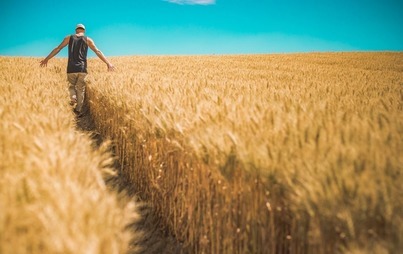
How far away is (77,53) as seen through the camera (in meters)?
7.68

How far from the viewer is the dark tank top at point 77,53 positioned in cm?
762

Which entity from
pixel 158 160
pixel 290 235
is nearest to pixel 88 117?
pixel 158 160

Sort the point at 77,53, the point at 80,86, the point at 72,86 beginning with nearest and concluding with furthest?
the point at 77,53 → the point at 80,86 → the point at 72,86

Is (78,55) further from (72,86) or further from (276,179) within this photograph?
(276,179)

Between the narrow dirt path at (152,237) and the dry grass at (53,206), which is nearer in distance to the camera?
the dry grass at (53,206)

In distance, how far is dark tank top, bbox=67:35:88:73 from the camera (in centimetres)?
762

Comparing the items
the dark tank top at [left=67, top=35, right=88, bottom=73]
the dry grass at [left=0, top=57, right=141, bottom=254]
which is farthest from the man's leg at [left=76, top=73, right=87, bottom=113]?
the dry grass at [left=0, top=57, right=141, bottom=254]

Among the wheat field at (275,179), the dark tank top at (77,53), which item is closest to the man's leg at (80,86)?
the dark tank top at (77,53)

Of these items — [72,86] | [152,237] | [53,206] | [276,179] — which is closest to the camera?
[53,206]

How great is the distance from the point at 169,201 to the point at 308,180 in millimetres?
2028

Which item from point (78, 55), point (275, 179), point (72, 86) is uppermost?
point (78, 55)

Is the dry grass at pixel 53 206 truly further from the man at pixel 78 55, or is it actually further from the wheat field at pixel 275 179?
the man at pixel 78 55

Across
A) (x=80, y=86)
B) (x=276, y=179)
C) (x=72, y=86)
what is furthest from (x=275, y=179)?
(x=72, y=86)

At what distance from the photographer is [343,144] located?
175cm
